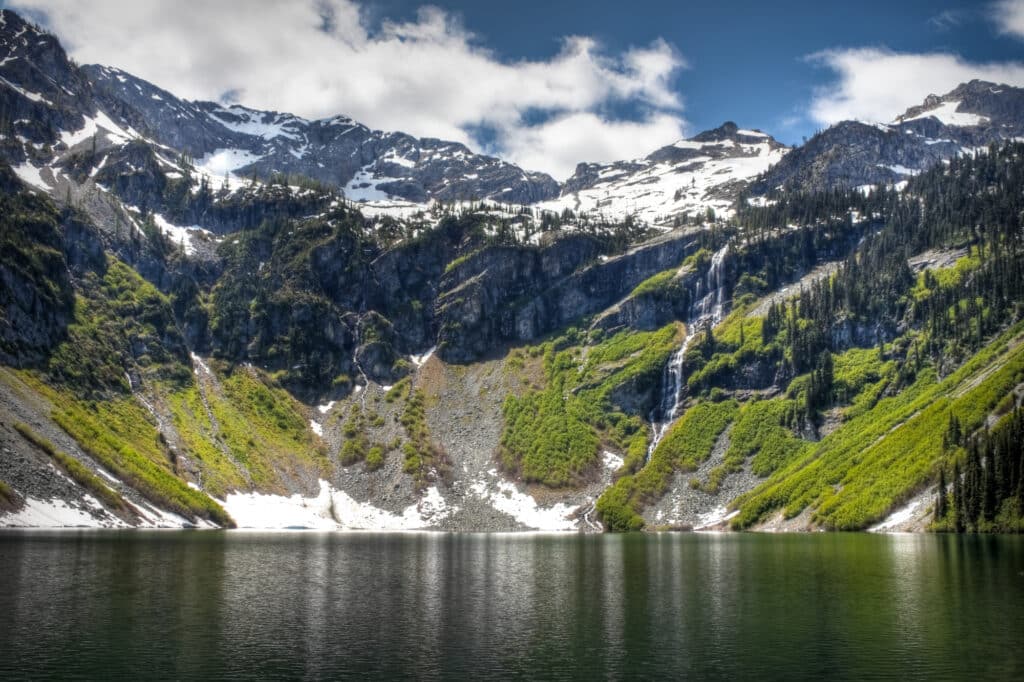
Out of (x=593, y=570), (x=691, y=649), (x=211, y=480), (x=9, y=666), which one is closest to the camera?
(x=9, y=666)

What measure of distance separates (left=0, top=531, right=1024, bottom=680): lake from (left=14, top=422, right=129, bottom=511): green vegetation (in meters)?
55.0

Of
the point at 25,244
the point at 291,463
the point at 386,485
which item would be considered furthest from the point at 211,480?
the point at 25,244

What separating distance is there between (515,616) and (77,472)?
114 metres

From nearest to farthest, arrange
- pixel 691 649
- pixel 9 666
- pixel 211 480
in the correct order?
pixel 9 666 < pixel 691 649 < pixel 211 480

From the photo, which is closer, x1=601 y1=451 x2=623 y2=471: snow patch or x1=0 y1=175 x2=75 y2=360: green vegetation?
x1=0 y1=175 x2=75 y2=360: green vegetation

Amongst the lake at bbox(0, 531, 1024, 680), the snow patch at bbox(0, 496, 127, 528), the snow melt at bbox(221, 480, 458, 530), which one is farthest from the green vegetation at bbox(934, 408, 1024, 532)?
the snow patch at bbox(0, 496, 127, 528)

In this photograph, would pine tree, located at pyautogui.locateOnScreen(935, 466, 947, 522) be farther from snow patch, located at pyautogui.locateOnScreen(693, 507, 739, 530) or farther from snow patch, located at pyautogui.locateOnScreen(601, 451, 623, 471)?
snow patch, located at pyautogui.locateOnScreen(601, 451, 623, 471)

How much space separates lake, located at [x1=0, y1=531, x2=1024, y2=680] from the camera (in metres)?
36.4

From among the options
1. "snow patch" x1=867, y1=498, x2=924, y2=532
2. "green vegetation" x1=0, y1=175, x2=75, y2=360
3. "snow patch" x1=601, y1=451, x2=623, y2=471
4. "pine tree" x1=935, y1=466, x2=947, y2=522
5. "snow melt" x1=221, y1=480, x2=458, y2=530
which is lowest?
"snow melt" x1=221, y1=480, x2=458, y2=530

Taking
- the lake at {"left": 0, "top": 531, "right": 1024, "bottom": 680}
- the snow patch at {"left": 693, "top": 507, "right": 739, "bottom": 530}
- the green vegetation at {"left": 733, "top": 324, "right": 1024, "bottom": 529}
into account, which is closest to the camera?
the lake at {"left": 0, "top": 531, "right": 1024, "bottom": 680}

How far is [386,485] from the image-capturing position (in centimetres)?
19100

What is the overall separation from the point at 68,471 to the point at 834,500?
425ft

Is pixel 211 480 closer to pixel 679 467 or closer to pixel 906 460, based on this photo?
pixel 679 467

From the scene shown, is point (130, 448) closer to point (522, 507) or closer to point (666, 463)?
point (522, 507)
